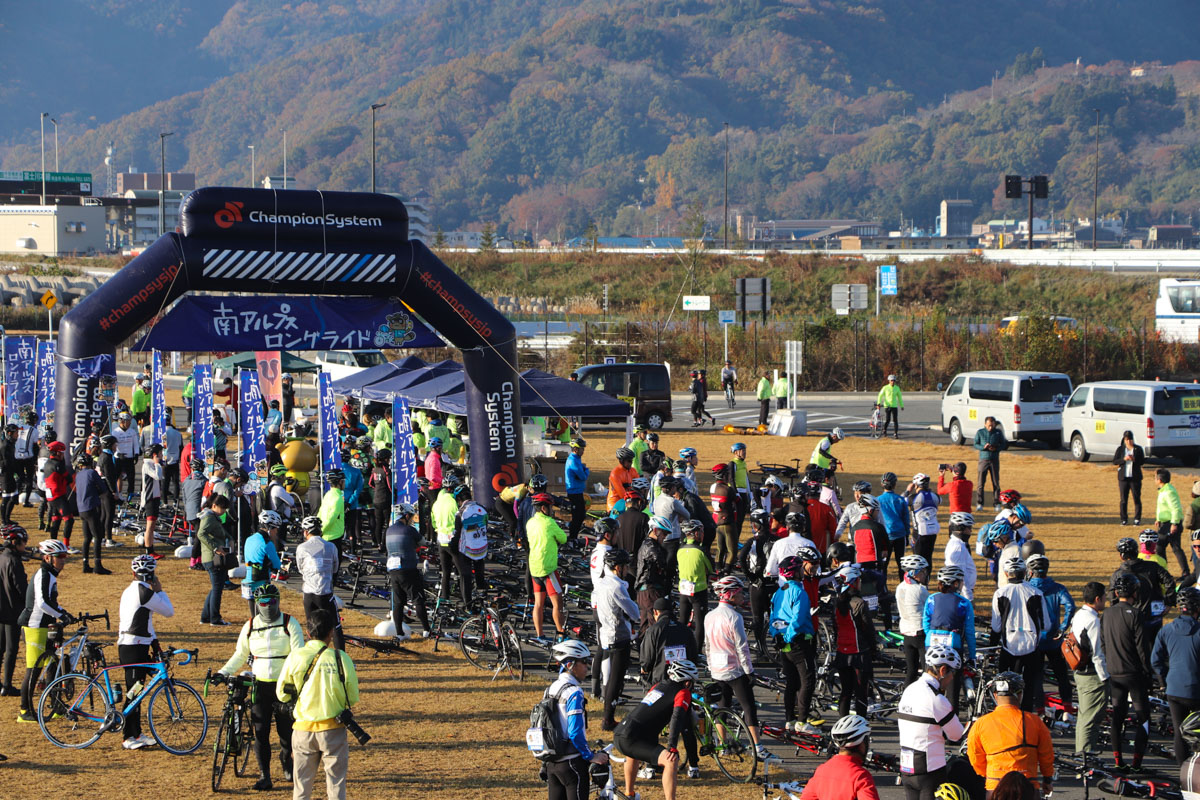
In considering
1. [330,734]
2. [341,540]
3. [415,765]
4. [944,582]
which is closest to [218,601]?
[341,540]

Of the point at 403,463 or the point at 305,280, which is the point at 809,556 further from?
the point at 305,280

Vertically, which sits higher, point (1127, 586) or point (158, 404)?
point (158, 404)

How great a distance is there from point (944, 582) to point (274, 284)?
1178 cm

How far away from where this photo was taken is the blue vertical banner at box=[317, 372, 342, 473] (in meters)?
19.3

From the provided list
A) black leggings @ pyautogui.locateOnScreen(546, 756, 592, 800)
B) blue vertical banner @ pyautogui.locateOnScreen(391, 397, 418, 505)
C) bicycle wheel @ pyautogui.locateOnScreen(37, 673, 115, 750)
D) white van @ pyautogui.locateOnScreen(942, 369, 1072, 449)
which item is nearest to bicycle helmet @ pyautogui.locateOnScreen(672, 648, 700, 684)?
black leggings @ pyautogui.locateOnScreen(546, 756, 592, 800)

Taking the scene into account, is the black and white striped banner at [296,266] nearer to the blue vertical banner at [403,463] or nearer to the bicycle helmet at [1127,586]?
the blue vertical banner at [403,463]

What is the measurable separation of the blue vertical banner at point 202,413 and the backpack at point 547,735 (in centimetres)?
1304

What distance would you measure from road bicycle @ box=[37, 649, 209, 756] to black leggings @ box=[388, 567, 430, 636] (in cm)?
305

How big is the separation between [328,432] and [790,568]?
34.8 ft

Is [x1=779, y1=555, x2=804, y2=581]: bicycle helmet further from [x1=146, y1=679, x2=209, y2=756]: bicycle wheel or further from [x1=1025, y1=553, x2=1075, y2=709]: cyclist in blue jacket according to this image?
[x1=146, y1=679, x2=209, y2=756]: bicycle wheel

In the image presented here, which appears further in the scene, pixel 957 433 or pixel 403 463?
pixel 957 433

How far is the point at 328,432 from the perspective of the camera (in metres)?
19.5

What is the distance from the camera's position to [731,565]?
1673 centimetres

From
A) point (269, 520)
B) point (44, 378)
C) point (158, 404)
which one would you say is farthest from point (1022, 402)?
point (44, 378)
